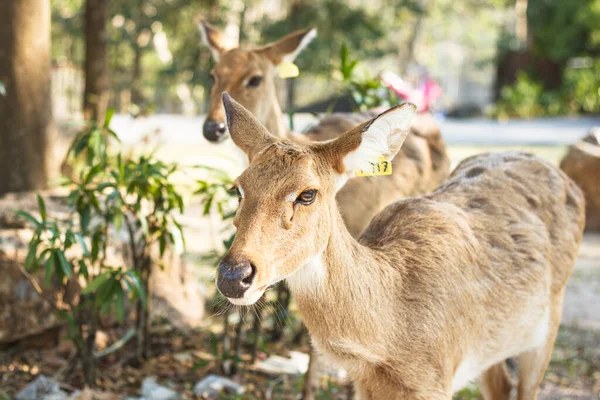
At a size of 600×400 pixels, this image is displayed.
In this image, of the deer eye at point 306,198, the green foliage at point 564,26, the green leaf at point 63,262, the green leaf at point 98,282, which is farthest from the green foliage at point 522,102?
the deer eye at point 306,198

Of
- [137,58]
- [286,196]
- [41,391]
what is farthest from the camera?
[137,58]

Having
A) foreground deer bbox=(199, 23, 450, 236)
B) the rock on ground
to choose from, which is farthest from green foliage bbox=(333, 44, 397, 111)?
the rock on ground

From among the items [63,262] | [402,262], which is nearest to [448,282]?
[402,262]

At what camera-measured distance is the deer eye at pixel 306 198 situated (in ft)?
10.8

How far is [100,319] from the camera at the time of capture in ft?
19.8

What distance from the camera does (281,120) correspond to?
6262 mm

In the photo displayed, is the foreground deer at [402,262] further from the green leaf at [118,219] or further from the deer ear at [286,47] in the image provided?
the deer ear at [286,47]

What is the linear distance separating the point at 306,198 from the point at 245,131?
57cm

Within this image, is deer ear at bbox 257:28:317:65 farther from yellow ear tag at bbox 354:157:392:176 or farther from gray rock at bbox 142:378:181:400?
yellow ear tag at bbox 354:157:392:176

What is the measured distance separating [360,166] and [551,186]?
72.4 inches

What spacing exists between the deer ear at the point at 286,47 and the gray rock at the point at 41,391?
2.95m

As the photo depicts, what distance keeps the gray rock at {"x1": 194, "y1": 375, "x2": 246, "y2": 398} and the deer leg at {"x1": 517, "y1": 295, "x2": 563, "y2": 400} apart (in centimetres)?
191

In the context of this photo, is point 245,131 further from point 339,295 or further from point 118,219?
point 118,219

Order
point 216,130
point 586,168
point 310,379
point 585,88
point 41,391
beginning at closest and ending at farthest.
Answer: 1. point 41,391
2. point 310,379
3. point 216,130
4. point 586,168
5. point 585,88
